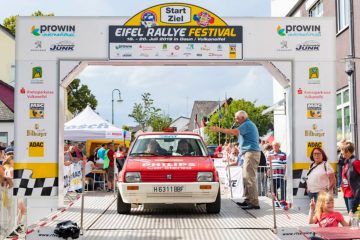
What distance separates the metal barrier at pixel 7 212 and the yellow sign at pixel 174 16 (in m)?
5.30

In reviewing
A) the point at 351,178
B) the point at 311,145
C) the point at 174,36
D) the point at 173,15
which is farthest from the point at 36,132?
the point at 351,178

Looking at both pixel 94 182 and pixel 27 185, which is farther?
pixel 94 182

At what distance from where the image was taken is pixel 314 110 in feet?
39.3

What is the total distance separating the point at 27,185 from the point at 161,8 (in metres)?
4.80

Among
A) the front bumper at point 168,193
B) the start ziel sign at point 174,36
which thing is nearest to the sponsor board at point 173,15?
the start ziel sign at point 174,36

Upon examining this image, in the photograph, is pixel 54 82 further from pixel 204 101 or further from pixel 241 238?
pixel 204 101

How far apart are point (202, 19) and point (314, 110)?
315cm

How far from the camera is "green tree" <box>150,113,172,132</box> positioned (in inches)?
2584

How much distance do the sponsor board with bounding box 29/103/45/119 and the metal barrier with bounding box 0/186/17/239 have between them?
13.2ft

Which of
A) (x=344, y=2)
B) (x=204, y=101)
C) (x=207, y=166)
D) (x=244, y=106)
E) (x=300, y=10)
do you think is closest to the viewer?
(x=207, y=166)

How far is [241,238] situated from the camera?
26.9 ft

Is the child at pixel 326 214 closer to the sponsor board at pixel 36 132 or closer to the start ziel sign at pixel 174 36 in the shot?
the start ziel sign at pixel 174 36

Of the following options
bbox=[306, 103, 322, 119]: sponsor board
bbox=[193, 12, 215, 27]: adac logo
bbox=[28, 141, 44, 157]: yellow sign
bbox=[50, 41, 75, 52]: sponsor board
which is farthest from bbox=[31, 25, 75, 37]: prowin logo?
bbox=[306, 103, 322, 119]: sponsor board

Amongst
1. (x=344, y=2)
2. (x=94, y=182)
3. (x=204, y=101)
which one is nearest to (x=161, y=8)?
(x=94, y=182)
